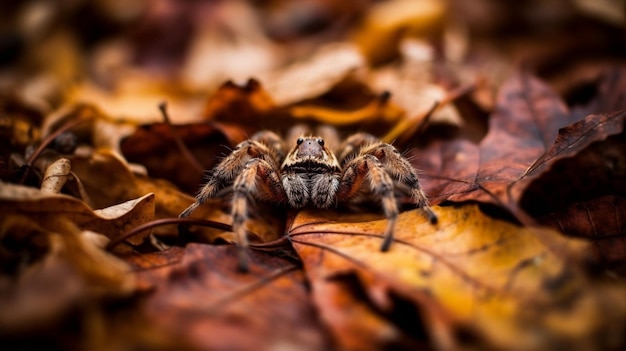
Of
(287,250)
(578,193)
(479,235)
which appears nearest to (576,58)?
(578,193)

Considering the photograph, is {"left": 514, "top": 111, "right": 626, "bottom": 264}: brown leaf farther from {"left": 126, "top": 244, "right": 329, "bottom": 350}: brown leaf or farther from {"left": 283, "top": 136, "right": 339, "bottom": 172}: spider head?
{"left": 126, "top": 244, "right": 329, "bottom": 350}: brown leaf

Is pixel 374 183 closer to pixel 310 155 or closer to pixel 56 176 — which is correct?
pixel 310 155

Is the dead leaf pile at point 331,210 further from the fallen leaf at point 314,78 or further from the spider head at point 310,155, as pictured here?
the spider head at point 310,155

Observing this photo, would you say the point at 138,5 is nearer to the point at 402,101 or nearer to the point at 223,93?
the point at 223,93

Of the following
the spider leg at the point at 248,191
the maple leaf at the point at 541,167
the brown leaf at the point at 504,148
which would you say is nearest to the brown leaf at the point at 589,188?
the maple leaf at the point at 541,167

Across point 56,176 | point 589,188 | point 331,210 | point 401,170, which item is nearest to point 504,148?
point 589,188

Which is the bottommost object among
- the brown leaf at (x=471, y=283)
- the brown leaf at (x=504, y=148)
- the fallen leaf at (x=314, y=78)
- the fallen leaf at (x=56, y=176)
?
the brown leaf at (x=471, y=283)

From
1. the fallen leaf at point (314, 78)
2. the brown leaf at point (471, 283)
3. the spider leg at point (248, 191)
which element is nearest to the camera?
the brown leaf at point (471, 283)
